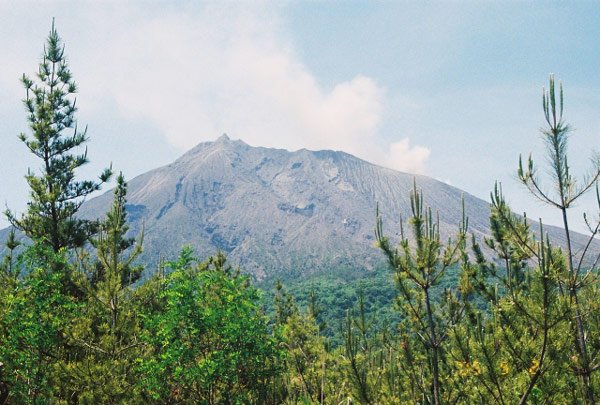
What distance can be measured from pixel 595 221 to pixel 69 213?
62.2 ft

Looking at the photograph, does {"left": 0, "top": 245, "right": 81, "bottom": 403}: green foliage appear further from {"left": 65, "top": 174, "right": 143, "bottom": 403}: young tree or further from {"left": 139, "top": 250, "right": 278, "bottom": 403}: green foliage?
{"left": 139, "top": 250, "right": 278, "bottom": 403}: green foliage

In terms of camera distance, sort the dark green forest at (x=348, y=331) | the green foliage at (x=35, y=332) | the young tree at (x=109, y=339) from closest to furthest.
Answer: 1. the dark green forest at (x=348, y=331)
2. the young tree at (x=109, y=339)
3. the green foliage at (x=35, y=332)

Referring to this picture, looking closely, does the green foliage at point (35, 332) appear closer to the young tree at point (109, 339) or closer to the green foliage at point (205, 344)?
the young tree at point (109, 339)

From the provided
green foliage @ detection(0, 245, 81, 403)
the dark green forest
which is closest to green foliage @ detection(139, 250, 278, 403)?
the dark green forest

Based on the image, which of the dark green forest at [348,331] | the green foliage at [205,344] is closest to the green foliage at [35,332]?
the dark green forest at [348,331]

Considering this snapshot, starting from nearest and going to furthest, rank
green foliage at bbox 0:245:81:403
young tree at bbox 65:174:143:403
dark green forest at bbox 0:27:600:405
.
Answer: dark green forest at bbox 0:27:600:405 → young tree at bbox 65:174:143:403 → green foliage at bbox 0:245:81:403

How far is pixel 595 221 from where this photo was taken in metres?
6.21

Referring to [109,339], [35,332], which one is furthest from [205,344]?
[35,332]

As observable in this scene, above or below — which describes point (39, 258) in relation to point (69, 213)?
below

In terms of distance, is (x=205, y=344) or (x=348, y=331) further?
(x=205, y=344)

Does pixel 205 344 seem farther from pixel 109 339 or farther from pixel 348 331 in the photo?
pixel 348 331

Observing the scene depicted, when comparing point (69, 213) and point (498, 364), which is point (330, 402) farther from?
point (69, 213)

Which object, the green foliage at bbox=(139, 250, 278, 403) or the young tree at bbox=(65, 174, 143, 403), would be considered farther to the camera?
the green foliage at bbox=(139, 250, 278, 403)

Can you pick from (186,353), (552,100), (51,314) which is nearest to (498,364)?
(552,100)
